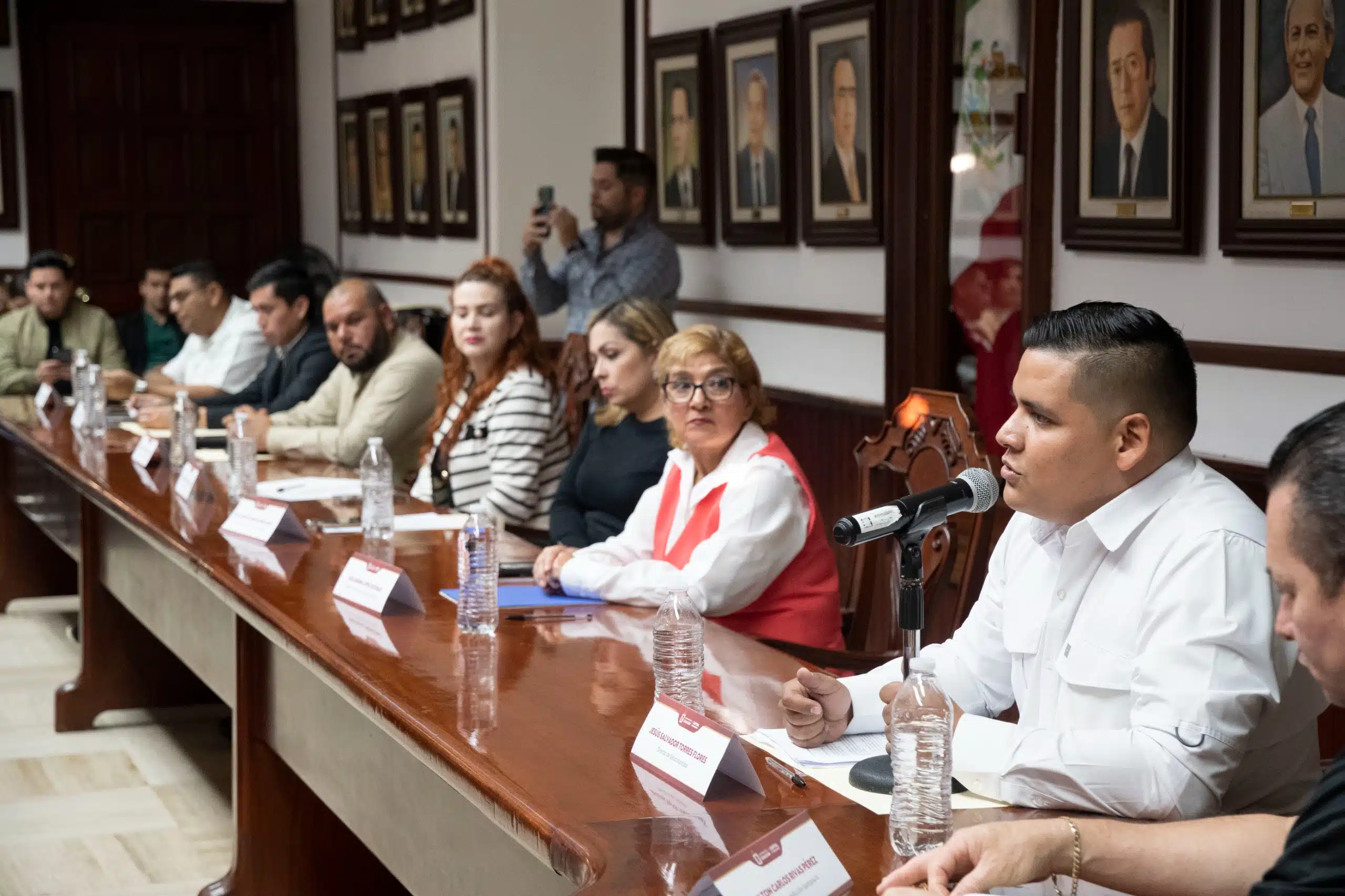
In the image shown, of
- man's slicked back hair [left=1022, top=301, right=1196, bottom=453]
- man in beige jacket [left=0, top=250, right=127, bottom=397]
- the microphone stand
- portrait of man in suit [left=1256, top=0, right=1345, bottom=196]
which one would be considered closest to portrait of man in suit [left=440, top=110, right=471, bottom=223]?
man in beige jacket [left=0, top=250, right=127, bottom=397]

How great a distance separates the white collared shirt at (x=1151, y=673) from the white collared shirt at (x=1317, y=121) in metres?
1.83

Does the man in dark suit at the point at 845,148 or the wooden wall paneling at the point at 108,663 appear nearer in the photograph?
the wooden wall paneling at the point at 108,663

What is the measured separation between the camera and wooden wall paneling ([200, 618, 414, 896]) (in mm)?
3328

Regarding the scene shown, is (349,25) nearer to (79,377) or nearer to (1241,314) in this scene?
(79,377)

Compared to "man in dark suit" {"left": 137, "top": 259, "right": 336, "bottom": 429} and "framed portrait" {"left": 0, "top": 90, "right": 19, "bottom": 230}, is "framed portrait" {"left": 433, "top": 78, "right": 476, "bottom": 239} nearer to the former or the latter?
"man in dark suit" {"left": 137, "top": 259, "right": 336, "bottom": 429}

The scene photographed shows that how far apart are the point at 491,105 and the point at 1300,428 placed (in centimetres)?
648

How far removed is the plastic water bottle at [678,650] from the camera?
2.28 m

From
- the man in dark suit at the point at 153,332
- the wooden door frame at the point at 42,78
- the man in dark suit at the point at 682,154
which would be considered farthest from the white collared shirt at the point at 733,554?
the wooden door frame at the point at 42,78

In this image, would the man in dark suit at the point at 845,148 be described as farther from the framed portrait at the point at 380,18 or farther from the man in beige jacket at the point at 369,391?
the framed portrait at the point at 380,18

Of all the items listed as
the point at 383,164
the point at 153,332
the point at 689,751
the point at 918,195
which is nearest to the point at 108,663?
the point at 918,195

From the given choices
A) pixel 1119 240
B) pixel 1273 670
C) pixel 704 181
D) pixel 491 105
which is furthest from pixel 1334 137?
pixel 491 105

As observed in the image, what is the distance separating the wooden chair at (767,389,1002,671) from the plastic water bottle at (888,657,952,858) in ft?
3.50

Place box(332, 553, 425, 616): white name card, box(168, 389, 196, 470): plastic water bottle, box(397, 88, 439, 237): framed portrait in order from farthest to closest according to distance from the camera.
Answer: box(397, 88, 439, 237): framed portrait, box(168, 389, 196, 470): plastic water bottle, box(332, 553, 425, 616): white name card

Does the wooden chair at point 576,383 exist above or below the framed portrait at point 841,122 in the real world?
below
